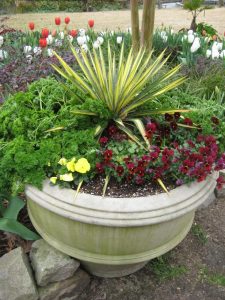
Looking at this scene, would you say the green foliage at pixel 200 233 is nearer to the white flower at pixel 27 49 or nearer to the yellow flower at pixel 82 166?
the yellow flower at pixel 82 166

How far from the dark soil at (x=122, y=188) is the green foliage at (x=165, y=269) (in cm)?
72

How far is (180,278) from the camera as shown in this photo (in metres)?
2.35

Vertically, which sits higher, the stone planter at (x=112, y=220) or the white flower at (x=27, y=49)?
the white flower at (x=27, y=49)

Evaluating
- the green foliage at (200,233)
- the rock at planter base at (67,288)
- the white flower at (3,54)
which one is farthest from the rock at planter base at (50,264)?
the white flower at (3,54)

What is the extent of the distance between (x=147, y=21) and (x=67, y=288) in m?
2.55

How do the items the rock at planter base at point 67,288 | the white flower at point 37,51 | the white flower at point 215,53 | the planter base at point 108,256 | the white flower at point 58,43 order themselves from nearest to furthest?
1. the planter base at point 108,256
2. the rock at planter base at point 67,288
3. the white flower at point 37,51
4. the white flower at point 215,53
5. the white flower at point 58,43

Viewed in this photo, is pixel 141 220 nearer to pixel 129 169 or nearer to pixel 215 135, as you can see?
pixel 129 169

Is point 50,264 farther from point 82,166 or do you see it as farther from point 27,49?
point 27,49

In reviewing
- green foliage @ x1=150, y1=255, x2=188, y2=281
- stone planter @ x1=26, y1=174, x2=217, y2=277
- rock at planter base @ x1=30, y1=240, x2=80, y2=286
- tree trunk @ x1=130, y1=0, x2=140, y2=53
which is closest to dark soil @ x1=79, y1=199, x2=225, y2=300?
green foliage @ x1=150, y1=255, x2=188, y2=281

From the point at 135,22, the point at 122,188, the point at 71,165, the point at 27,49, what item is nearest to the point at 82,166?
the point at 71,165

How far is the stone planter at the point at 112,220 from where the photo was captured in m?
1.70

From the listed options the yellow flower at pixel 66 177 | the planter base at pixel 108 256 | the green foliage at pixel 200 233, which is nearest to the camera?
the yellow flower at pixel 66 177

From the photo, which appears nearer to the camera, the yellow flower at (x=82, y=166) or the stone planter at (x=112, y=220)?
the stone planter at (x=112, y=220)

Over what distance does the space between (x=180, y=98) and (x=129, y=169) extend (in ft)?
2.93
